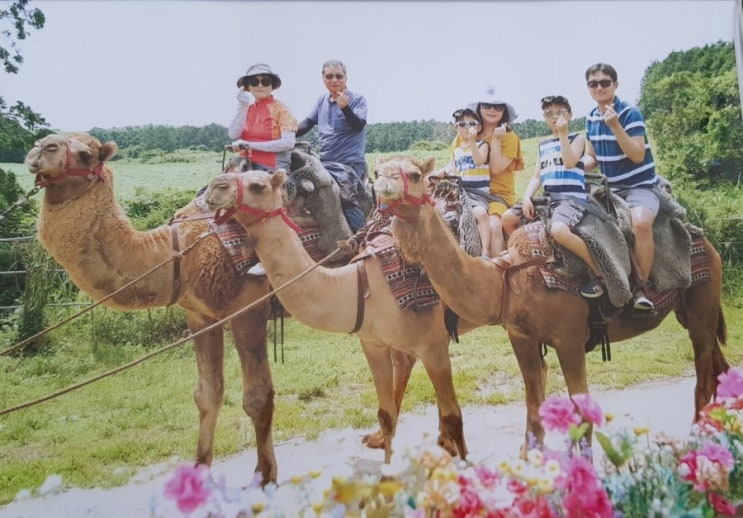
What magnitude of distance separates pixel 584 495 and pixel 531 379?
983mm

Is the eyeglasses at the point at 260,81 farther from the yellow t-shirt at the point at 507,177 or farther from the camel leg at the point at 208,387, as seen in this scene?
the camel leg at the point at 208,387

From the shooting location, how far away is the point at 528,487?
9.13ft

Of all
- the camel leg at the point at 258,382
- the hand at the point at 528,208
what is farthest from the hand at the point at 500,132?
the camel leg at the point at 258,382

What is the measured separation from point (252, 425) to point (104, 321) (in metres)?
0.93

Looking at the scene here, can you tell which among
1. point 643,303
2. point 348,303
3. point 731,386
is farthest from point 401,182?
point 731,386

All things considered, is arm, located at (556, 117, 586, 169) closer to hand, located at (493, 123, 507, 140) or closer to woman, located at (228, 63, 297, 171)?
hand, located at (493, 123, 507, 140)

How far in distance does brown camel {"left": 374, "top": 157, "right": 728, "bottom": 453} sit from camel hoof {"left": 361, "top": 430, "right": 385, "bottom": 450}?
79cm

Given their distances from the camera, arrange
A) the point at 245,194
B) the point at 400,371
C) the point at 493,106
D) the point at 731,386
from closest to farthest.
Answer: the point at 245,194 < the point at 731,386 < the point at 400,371 < the point at 493,106

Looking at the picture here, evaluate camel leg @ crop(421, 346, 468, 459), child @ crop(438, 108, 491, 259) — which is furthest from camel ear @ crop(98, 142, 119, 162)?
camel leg @ crop(421, 346, 468, 459)

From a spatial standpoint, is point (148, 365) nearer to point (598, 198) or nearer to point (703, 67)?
point (598, 198)

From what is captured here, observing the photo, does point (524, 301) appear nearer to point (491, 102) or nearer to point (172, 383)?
point (491, 102)

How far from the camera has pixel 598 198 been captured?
147 inches

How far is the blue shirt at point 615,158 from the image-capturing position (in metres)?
3.80

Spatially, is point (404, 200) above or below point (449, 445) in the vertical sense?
above
